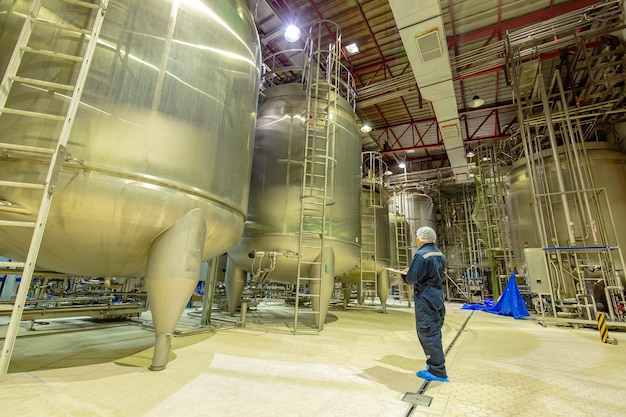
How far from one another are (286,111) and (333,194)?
1994 millimetres

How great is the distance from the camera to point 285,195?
17.6 feet

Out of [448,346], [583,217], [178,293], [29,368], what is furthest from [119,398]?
[583,217]

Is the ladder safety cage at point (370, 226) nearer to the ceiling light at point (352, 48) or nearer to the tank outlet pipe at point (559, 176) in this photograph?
the ceiling light at point (352, 48)

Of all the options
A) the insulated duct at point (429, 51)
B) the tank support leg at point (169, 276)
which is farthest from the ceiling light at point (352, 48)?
the tank support leg at point (169, 276)

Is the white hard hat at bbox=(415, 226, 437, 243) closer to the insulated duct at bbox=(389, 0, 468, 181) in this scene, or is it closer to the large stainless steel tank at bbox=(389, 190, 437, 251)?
the insulated duct at bbox=(389, 0, 468, 181)

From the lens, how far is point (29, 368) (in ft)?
8.20

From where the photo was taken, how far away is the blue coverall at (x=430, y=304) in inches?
106

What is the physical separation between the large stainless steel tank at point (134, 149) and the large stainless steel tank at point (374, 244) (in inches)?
248

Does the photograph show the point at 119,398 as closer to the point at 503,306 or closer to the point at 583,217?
the point at 583,217

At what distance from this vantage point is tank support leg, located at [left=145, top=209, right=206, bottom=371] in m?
2.58

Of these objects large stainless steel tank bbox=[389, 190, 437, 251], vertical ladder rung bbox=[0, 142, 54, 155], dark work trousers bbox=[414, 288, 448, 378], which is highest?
large stainless steel tank bbox=[389, 190, 437, 251]

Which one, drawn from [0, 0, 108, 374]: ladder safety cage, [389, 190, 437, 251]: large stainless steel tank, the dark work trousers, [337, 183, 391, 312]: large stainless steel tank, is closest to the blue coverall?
the dark work trousers

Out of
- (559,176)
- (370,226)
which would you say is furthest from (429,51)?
(370,226)

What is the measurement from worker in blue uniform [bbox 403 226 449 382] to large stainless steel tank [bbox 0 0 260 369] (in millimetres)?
2219
